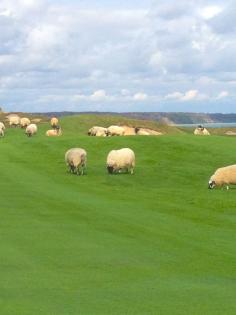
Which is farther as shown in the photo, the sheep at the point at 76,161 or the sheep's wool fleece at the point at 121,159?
the sheep's wool fleece at the point at 121,159

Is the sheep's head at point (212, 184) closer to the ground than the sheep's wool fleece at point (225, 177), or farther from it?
closer to the ground

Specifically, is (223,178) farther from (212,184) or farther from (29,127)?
(29,127)

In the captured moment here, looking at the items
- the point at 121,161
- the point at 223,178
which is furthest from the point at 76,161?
the point at 223,178

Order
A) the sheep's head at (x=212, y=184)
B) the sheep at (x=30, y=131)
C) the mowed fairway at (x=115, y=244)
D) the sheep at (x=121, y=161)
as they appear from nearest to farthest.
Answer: the mowed fairway at (x=115, y=244), the sheep's head at (x=212, y=184), the sheep at (x=121, y=161), the sheep at (x=30, y=131)

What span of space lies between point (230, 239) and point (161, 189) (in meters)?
14.0

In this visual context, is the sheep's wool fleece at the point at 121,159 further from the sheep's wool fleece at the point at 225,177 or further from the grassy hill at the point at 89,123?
the grassy hill at the point at 89,123

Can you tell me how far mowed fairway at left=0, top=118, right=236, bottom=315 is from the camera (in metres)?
11.6

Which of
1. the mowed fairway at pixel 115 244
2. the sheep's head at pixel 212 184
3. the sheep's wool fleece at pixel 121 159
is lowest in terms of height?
the mowed fairway at pixel 115 244

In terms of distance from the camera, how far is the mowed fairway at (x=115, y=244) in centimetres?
1155

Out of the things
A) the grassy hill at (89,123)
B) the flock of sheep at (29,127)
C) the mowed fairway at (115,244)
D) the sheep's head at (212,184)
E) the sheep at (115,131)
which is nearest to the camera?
the mowed fairway at (115,244)

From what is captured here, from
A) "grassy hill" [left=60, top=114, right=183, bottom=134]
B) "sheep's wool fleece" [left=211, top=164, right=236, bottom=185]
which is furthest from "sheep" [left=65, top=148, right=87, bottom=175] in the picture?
"grassy hill" [left=60, top=114, right=183, bottom=134]

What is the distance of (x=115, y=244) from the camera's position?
16.8 m

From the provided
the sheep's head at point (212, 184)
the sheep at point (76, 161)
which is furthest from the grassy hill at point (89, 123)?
the sheep's head at point (212, 184)

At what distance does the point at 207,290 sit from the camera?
40.7ft
